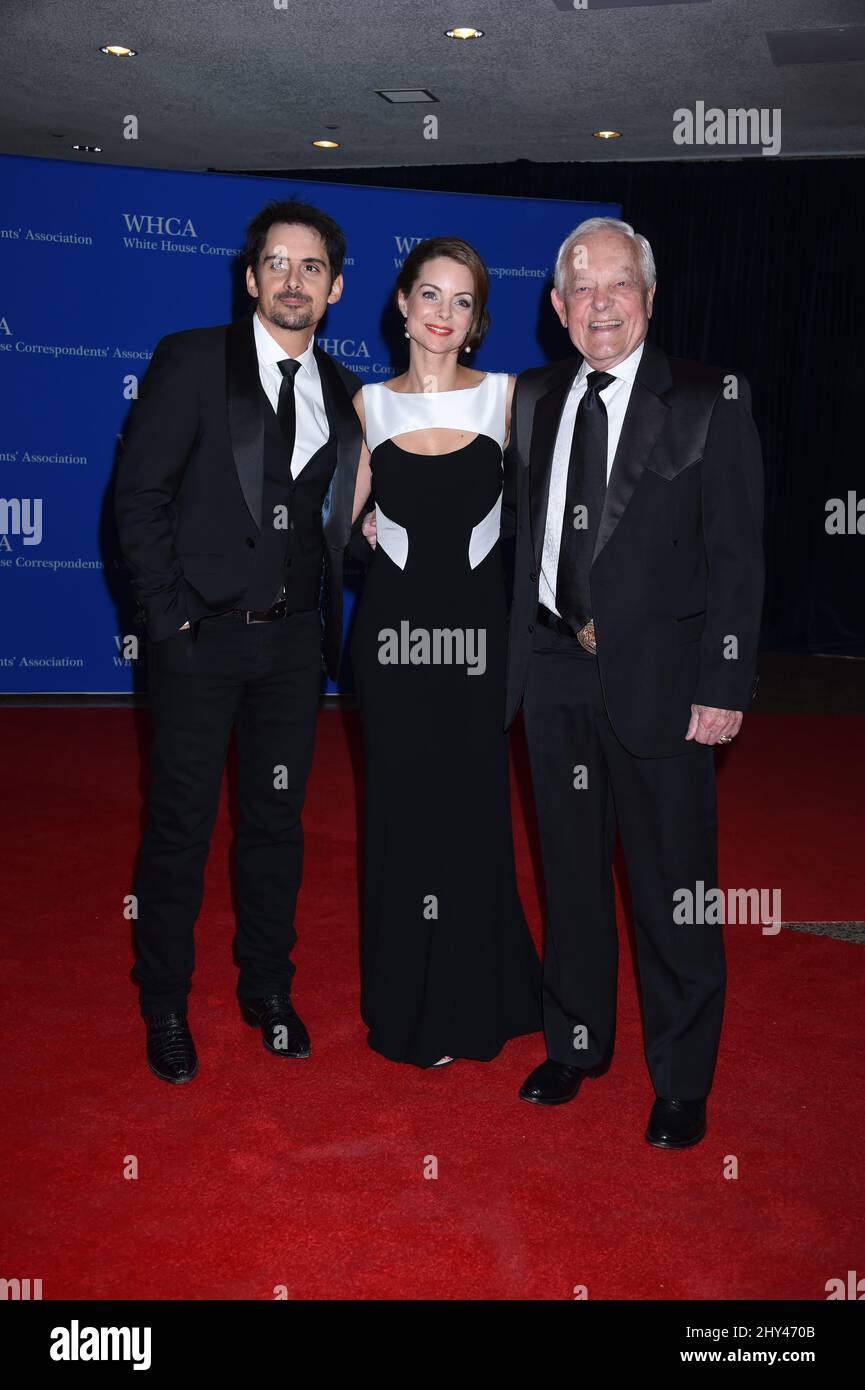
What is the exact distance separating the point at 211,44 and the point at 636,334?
5683 millimetres

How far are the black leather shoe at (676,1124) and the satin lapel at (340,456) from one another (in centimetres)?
A: 141

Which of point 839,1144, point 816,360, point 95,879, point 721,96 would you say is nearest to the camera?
point 839,1144

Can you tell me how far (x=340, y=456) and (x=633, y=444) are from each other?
0.72m

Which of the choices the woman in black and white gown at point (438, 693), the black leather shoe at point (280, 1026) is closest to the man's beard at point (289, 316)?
the woman in black and white gown at point (438, 693)

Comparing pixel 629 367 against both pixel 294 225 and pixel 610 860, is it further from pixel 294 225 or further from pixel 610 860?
pixel 610 860

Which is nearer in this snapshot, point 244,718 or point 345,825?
point 244,718

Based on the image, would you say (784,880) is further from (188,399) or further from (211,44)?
(211,44)

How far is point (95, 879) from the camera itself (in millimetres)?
4176

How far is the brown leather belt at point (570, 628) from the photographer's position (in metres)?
2.46

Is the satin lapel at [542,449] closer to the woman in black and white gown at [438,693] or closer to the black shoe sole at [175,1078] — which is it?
the woman in black and white gown at [438,693]

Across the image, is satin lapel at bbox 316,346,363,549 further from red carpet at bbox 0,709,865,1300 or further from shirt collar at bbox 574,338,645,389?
red carpet at bbox 0,709,865,1300

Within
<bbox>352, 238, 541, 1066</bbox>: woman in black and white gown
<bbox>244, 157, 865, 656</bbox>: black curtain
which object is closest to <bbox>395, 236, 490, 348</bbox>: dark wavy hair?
<bbox>352, 238, 541, 1066</bbox>: woman in black and white gown

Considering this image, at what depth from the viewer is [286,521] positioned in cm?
271
